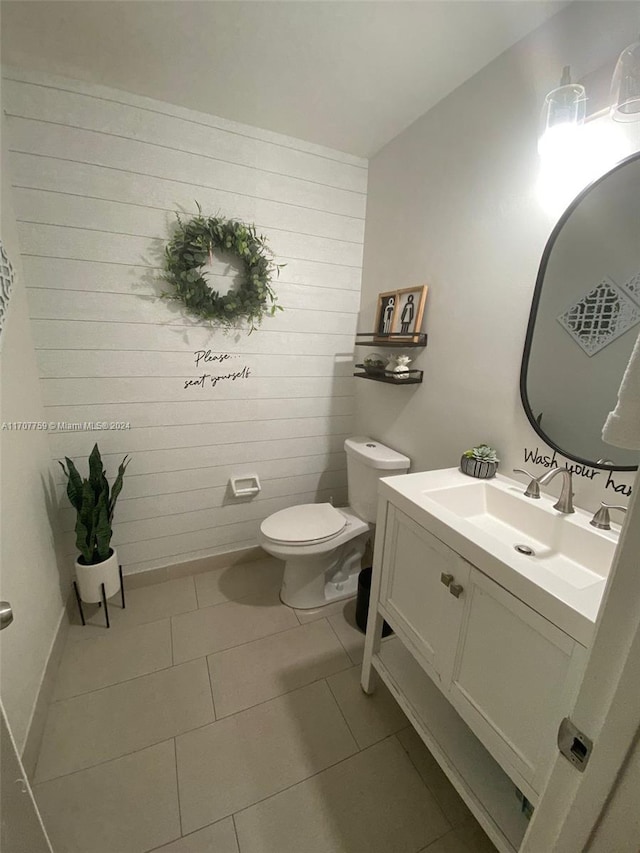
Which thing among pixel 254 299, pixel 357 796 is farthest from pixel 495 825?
pixel 254 299

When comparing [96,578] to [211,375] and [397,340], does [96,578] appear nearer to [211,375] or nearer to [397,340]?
[211,375]

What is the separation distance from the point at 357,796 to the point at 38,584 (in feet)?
4.58

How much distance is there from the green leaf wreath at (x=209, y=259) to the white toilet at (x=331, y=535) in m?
0.95

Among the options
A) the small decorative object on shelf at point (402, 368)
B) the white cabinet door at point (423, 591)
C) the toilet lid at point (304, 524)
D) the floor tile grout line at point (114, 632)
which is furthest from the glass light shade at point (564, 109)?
the floor tile grout line at point (114, 632)

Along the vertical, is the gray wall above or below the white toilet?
above

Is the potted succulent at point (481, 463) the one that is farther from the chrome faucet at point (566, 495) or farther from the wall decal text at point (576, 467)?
the chrome faucet at point (566, 495)

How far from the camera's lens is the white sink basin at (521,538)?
736mm

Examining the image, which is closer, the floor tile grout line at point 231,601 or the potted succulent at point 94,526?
the potted succulent at point 94,526

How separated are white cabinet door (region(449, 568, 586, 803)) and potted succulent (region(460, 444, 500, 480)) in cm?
49

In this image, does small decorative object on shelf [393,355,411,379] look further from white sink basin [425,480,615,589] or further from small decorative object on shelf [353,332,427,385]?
white sink basin [425,480,615,589]

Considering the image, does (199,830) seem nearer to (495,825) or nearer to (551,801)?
(495,825)

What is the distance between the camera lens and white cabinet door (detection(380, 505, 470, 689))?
3.26ft

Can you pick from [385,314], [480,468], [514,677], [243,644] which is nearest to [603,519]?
[480,468]

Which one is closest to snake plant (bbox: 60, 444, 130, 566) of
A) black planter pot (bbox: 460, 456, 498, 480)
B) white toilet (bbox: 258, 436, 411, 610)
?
white toilet (bbox: 258, 436, 411, 610)
